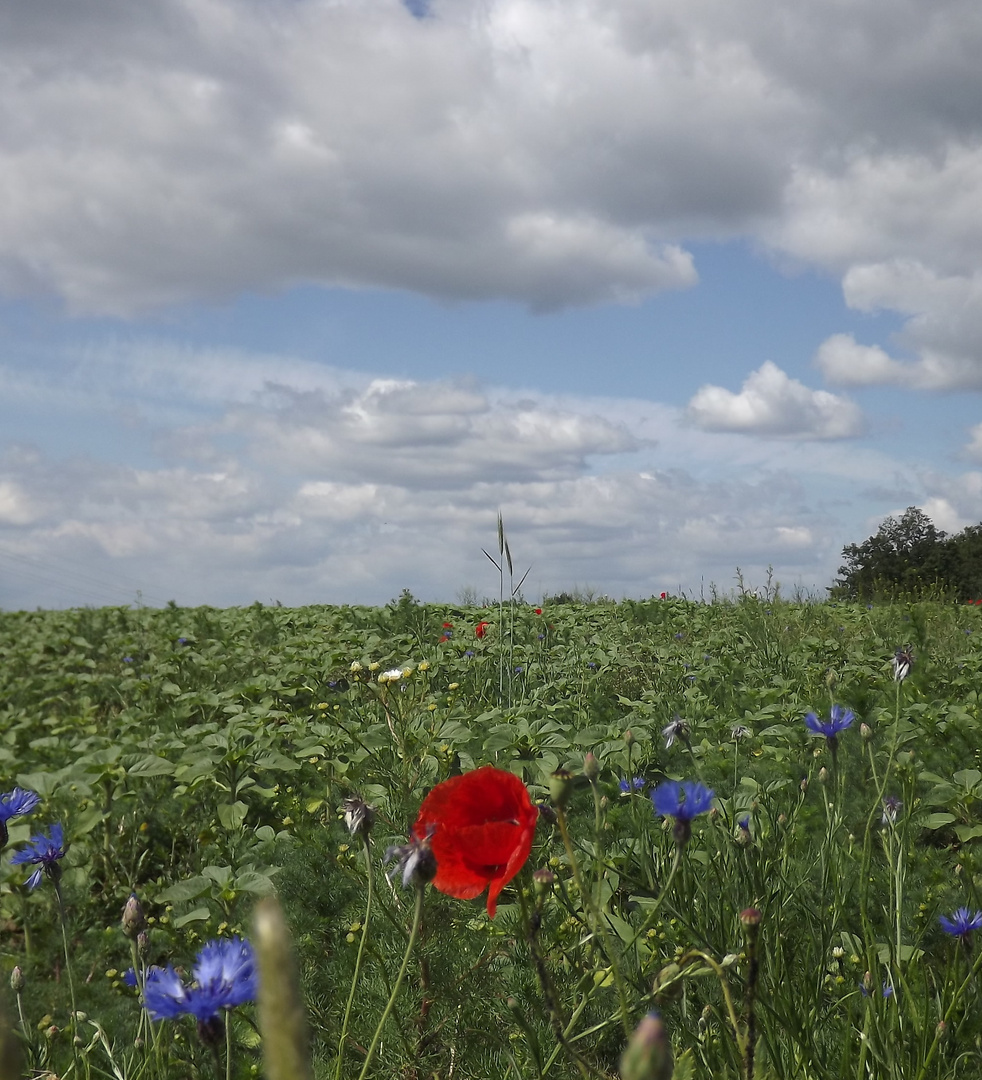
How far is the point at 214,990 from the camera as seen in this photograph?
113 centimetres

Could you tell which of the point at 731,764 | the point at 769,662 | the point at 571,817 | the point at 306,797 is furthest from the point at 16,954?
the point at 769,662

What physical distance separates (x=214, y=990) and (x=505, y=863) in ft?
1.58

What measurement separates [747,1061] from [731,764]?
2436 mm

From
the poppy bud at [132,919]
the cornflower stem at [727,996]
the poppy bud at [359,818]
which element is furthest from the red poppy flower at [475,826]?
the poppy bud at [132,919]

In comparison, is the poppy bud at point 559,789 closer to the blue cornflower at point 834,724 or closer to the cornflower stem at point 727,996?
the cornflower stem at point 727,996

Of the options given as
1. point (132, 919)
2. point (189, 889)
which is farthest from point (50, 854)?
point (189, 889)

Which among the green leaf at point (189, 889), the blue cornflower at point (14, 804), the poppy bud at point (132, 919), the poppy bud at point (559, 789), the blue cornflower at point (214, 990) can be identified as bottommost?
the green leaf at point (189, 889)

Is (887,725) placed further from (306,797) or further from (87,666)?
(87,666)

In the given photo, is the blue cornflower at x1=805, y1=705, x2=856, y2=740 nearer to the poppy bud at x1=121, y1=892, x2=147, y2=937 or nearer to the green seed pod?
the poppy bud at x1=121, y1=892, x2=147, y2=937

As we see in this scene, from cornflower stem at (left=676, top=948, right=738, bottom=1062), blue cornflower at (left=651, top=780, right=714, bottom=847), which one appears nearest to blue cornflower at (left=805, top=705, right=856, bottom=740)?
blue cornflower at (left=651, top=780, right=714, bottom=847)

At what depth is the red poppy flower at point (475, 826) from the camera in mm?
1433

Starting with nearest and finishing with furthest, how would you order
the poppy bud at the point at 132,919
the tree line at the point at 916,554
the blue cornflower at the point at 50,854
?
the poppy bud at the point at 132,919 → the blue cornflower at the point at 50,854 → the tree line at the point at 916,554

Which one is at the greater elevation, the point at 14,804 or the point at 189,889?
the point at 14,804

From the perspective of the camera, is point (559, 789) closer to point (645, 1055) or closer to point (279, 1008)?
point (645, 1055)
